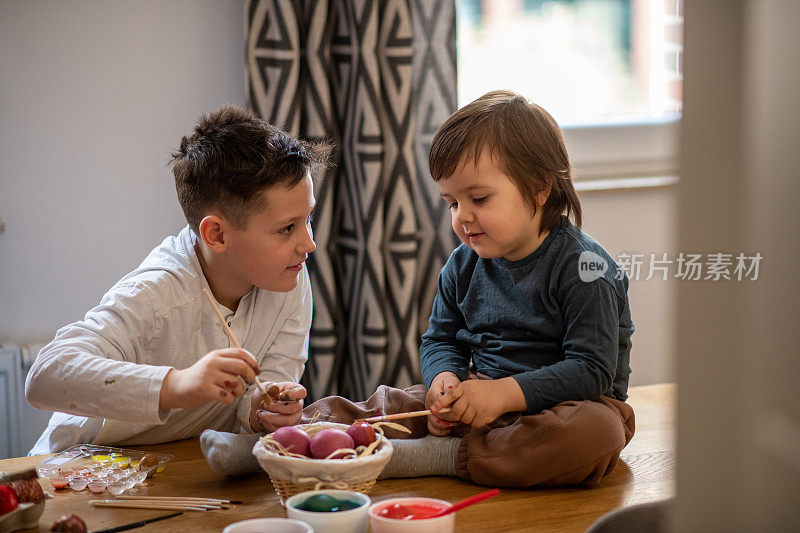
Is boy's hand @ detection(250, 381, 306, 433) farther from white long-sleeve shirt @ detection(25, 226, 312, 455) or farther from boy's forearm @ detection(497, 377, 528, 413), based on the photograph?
boy's forearm @ detection(497, 377, 528, 413)

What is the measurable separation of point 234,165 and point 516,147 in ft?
1.53

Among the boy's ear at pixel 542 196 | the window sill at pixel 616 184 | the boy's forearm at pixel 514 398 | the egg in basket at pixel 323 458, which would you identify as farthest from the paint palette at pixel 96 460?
the window sill at pixel 616 184

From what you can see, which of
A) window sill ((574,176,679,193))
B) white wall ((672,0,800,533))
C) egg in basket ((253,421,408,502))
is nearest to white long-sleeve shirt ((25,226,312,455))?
egg in basket ((253,421,408,502))

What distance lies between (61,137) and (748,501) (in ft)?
5.92

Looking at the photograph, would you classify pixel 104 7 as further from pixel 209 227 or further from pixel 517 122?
pixel 517 122

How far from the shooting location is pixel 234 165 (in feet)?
4.39

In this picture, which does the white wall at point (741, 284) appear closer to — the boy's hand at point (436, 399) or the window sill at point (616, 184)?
the boy's hand at point (436, 399)

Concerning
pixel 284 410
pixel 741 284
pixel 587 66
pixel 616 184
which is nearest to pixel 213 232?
pixel 284 410

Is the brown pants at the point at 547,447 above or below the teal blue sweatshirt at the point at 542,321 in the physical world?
below

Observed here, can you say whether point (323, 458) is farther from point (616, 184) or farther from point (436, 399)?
point (616, 184)

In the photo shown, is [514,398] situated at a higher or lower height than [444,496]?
higher

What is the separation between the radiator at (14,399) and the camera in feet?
5.97

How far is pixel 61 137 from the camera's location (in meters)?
1.89

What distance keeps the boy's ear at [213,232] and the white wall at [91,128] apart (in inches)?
25.8
